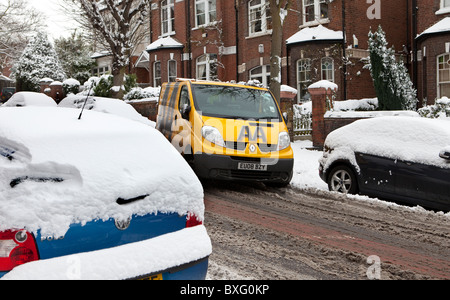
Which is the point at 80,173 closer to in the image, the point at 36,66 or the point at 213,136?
the point at 213,136

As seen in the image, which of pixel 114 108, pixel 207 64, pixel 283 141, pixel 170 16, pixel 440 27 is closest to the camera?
pixel 283 141

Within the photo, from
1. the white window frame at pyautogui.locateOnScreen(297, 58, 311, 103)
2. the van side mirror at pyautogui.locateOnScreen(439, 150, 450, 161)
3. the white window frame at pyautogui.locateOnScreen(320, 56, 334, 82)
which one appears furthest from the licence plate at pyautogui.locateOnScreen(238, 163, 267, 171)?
the white window frame at pyautogui.locateOnScreen(297, 58, 311, 103)

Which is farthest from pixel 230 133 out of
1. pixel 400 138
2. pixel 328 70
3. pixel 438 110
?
pixel 328 70

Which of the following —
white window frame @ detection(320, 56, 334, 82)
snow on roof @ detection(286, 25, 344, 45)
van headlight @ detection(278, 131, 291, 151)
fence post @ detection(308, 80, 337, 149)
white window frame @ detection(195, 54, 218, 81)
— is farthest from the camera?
white window frame @ detection(195, 54, 218, 81)

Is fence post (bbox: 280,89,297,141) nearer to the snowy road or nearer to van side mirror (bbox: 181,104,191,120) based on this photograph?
van side mirror (bbox: 181,104,191,120)

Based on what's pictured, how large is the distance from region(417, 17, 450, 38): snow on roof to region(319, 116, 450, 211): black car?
43.3 feet

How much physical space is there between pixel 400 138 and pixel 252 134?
98.6 inches

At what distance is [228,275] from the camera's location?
435 cm

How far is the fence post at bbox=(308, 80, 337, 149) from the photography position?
15320mm

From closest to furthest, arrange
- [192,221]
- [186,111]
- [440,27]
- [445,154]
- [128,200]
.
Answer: [128,200] → [192,221] → [445,154] → [186,111] → [440,27]

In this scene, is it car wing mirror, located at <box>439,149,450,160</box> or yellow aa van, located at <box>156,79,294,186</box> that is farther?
yellow aa van, located at <box>156,79,294,186</box>

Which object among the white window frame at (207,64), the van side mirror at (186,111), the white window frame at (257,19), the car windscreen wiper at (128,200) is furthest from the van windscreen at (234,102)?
the white window frame at (207,64)

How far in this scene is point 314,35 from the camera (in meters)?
22.1
